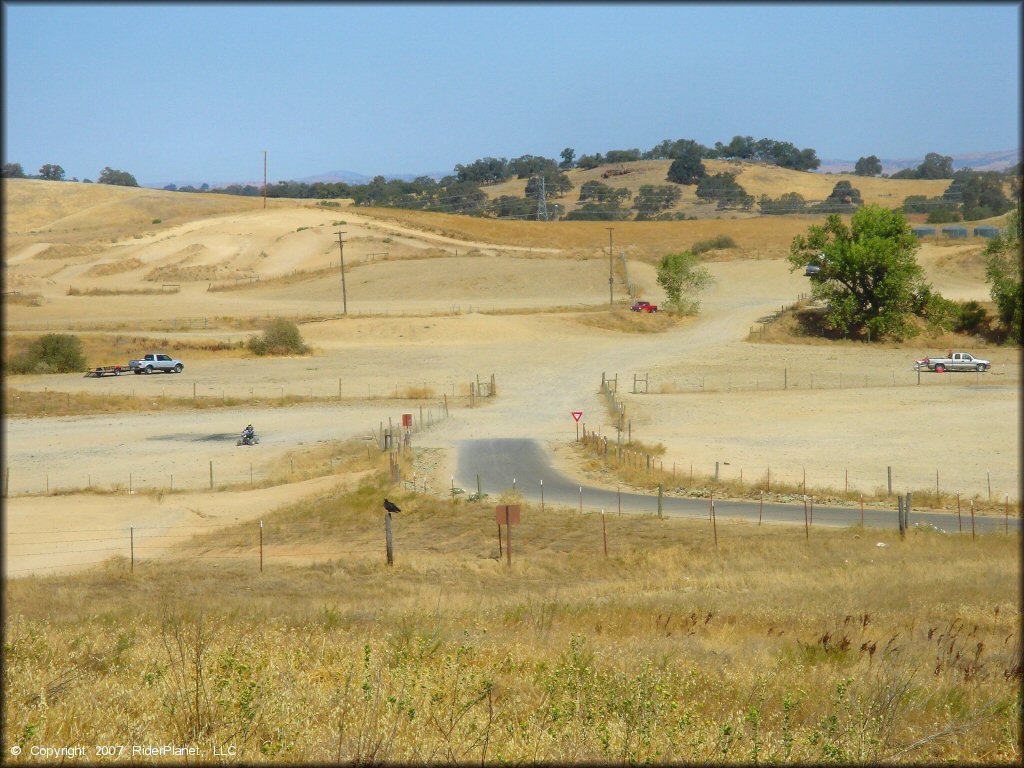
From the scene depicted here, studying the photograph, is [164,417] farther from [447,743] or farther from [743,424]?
[447,743]

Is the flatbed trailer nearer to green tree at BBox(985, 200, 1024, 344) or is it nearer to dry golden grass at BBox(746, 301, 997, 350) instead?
dry golden grass at BBox(746, 301, 997, 350)

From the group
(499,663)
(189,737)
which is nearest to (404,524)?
(499,663)

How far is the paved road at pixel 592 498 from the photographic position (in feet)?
91.7

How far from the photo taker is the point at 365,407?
5406 cm

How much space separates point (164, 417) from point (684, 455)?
1064 inches

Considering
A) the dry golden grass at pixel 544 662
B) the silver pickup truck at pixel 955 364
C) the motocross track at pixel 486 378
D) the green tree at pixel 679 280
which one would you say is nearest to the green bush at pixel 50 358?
the motocross track at pixel 486 378

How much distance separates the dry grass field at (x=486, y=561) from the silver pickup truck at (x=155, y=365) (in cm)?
148

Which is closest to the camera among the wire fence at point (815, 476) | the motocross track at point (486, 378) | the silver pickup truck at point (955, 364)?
the wire fence at point (815, 476)

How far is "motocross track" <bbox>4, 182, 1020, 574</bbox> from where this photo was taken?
37219 mm

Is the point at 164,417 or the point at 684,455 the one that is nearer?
the point at 684,455

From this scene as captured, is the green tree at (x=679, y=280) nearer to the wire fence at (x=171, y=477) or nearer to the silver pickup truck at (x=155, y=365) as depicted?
the silver pickup truck at (x=155, y=365)

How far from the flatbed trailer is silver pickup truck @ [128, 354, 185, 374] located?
67 cm

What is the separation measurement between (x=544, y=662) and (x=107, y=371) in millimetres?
62638

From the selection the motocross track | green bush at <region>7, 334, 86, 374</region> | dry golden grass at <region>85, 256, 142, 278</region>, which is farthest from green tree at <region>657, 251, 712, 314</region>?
dry golden grass at <region>85, 256, 142, 278</region>
